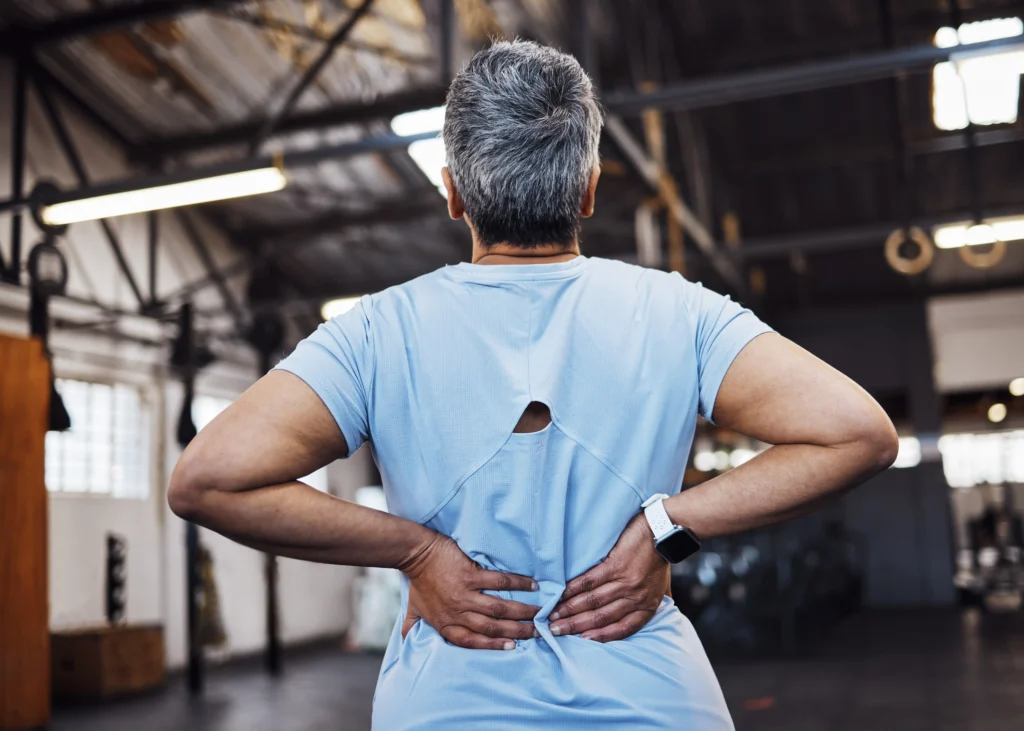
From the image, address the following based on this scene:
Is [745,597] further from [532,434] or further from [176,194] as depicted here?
[532,434]

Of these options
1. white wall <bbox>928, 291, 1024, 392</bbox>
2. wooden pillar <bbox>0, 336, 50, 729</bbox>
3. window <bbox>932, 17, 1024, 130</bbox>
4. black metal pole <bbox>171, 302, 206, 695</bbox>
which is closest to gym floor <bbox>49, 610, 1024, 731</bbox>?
black metal pole <bbox>171, 302, 206, 695</bbox>

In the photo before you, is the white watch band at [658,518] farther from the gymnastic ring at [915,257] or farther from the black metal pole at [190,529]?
the black metal pole at [190,529]

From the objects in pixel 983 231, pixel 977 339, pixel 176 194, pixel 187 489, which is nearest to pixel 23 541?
pixel 176 194

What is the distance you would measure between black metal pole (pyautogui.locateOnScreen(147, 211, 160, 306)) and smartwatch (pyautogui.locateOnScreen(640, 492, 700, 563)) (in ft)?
28.1

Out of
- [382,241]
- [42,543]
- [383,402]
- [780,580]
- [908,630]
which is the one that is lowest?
[908,630]

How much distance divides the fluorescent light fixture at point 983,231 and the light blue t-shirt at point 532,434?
23.3ft

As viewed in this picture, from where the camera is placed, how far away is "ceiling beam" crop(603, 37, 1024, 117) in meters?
4.68

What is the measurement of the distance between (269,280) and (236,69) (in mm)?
3045

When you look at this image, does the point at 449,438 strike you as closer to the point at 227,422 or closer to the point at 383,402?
the point at 383,402

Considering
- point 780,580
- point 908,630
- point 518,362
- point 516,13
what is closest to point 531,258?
point 518,362

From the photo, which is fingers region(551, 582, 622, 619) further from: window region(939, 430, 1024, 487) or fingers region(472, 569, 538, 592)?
window region(939, 430, 1024, 487)

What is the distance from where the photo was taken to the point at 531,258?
1106 mm

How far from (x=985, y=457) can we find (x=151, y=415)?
1222 cm

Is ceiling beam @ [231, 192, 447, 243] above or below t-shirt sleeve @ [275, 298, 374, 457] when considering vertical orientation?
above
